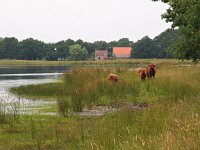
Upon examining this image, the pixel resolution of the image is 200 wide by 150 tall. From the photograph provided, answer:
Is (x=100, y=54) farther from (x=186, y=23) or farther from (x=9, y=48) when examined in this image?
(x=186, y=23)

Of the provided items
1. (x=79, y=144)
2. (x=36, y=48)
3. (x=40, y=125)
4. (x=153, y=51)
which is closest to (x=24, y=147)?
(x=79, y=144)

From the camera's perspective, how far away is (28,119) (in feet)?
53.2

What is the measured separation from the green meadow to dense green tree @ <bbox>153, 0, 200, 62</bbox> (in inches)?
81.6

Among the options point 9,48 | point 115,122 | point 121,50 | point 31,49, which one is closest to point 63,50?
point 31,49

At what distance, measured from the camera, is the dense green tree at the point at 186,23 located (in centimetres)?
2009

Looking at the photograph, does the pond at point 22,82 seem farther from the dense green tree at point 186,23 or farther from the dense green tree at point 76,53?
the dense green tree at point 76,53

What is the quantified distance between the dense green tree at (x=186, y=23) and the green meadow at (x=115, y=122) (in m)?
2.07

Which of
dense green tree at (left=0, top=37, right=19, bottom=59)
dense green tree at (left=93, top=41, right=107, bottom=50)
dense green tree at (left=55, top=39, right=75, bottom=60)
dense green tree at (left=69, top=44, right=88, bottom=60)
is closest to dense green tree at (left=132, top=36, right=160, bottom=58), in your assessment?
dense green tree at (left=69, top=44, right=88, bottom=60)

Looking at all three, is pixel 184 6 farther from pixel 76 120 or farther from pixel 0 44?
pixel 0 44

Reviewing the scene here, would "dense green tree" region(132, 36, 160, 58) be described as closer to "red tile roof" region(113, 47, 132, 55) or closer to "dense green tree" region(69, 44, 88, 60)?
"dense green tree" region(69, 44, 88, 60)

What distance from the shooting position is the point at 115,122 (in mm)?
12203

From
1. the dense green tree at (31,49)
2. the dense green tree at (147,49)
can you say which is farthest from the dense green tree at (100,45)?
the dense green tree at (147,49)

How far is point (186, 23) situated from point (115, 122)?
11.9 metres

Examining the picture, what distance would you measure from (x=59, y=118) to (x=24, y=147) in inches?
195
